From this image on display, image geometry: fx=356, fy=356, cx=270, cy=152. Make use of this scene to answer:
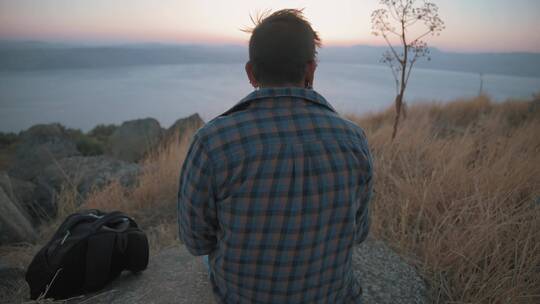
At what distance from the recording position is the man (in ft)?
3.35

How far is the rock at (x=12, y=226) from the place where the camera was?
3195mm

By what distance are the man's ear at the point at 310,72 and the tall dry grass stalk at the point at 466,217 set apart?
4.96 ft

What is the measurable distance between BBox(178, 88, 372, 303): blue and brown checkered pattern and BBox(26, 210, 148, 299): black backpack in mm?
976

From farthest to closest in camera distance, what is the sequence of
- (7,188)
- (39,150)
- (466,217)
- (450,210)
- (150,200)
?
(39,150) → (7,188) → (150,200) → (450,210) → (466,217)

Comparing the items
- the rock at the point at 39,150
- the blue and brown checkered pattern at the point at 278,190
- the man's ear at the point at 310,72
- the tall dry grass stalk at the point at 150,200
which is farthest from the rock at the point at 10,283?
the rock at the point at 39,150

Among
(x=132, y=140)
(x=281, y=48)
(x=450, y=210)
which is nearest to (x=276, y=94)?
(x=281, y=48)

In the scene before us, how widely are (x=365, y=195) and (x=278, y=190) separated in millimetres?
416

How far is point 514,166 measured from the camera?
3.00 m

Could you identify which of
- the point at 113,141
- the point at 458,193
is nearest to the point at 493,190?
the point at 458,193

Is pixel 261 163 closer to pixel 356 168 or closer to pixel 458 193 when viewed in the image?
pixel 356 168

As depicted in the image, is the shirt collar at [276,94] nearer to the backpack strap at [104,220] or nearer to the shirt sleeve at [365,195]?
the shirt sleeve at [365,195]

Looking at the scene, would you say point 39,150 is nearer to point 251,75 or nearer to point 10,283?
point 10,283

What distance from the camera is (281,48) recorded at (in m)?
1.02

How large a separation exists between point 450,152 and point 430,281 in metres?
1.90
